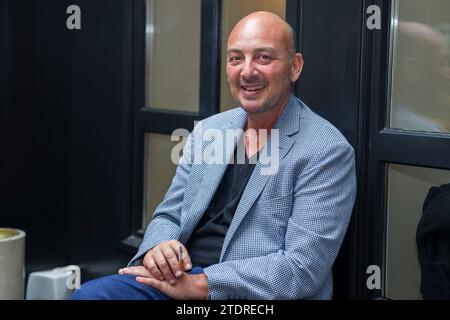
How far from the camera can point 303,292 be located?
1788mm

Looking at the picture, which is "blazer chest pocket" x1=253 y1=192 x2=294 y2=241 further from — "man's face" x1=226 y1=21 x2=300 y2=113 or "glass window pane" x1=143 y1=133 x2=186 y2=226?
"glass window pane" x1=143 y1=133 x2=186 y2=226

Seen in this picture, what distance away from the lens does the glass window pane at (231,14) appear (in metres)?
2.34

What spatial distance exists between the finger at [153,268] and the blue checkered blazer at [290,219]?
0.12 metres

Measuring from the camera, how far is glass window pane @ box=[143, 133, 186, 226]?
2.81 m

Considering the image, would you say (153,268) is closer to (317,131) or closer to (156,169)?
(317,131)

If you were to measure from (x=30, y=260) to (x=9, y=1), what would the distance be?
1.14 metres

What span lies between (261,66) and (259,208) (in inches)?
15.7

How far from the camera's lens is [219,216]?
199 cm

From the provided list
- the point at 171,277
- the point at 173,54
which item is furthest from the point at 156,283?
the point at 173,54

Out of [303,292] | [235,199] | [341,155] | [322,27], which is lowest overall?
[303,292]

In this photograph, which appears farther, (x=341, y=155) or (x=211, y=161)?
(x=211, y=161)

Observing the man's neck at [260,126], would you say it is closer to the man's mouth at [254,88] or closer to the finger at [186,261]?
the man's mouth at [254,88]

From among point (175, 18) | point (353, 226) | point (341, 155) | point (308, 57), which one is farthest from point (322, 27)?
point (175, 18)

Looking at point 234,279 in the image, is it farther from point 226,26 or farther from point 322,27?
point 226,26
